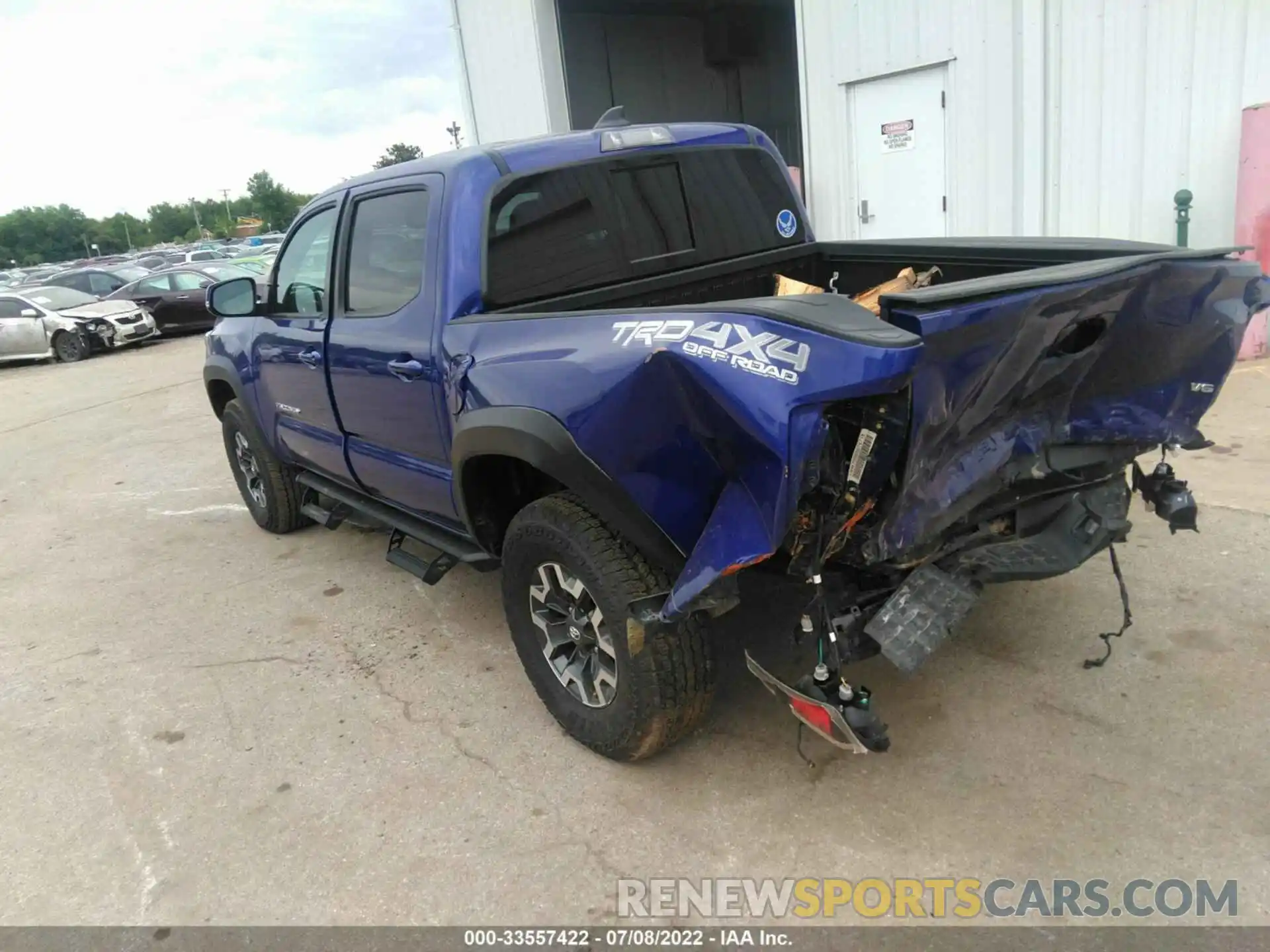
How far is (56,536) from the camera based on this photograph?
6.61 metres

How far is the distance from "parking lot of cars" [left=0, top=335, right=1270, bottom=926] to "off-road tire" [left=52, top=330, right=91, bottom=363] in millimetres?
14767

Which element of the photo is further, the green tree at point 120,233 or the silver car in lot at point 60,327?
the green tree at point 120,233

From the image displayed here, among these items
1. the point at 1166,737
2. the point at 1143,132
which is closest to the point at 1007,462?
the point at 1166,737

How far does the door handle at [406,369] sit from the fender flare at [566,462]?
0.46 m

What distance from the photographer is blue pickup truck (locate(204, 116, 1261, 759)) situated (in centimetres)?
232

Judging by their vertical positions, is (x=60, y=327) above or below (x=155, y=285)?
below

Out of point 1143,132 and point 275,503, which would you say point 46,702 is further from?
point 1143,132

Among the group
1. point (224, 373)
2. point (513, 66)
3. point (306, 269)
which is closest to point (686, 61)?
point (513, 66)

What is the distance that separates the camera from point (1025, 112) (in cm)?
746

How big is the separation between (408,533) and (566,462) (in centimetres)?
157

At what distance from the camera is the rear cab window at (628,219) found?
11.6 feet

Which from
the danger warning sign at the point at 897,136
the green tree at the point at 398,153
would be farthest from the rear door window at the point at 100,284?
the green tree at the point at 398,153

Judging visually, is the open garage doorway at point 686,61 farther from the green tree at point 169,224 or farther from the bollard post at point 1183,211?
the green tree at point 169,224

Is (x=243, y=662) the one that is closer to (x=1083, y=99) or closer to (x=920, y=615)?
(x=920, y=615)
